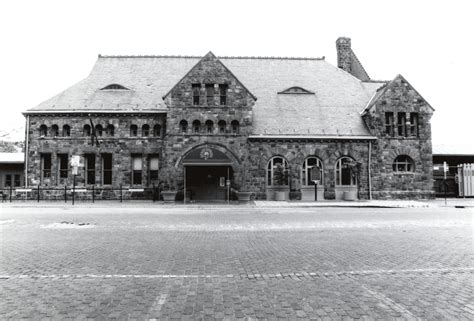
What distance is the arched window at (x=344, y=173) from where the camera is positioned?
3039 centimetres

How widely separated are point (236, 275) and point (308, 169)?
80.0ft

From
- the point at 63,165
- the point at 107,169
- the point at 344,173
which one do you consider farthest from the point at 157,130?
the point at 344,173

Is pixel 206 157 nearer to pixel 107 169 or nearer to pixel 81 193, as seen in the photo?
pixel 107 169

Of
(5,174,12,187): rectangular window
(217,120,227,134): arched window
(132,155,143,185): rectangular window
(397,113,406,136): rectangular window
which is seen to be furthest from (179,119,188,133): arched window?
(5,174,12,187): rectangular window

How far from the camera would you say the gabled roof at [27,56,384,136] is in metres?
30.1

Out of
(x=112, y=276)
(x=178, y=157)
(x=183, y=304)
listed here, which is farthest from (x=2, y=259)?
(x=178, y=157)

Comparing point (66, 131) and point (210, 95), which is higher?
point (210, 95)

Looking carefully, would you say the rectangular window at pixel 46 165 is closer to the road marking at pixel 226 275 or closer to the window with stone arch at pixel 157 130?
the window with stone arch at pixel 157 130

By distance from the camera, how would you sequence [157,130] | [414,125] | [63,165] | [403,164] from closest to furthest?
[157,130] → [63,165] → [403,164] → [414,125]

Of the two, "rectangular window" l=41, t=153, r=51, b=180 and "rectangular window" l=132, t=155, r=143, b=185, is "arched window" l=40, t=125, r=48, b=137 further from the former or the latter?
"rectangular window" l=132, t=155, r=143, b=185

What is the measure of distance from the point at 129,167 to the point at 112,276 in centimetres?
2418

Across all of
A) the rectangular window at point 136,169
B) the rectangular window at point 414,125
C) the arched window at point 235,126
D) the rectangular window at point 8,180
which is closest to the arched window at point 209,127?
the arched window at point 235,126

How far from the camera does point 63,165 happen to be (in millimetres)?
30141

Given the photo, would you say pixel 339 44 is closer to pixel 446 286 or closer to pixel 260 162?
pixel 260 162
